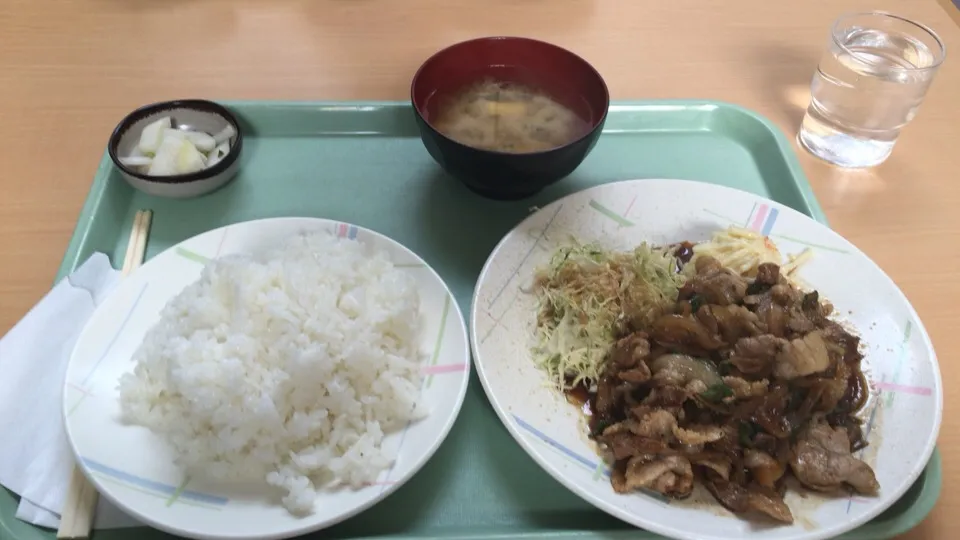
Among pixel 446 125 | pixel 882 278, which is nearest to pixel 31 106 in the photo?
pixel 446 125

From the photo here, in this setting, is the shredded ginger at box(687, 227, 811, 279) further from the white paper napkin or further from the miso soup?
the white paper napkin

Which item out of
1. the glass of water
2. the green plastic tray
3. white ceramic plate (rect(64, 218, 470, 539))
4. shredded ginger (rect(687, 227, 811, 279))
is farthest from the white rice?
the glass of water

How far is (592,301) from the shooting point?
143 cm

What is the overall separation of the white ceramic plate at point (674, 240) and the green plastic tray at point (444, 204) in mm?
82

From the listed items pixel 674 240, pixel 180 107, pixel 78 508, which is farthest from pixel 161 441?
pixel 674 240

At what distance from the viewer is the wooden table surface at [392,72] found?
1.62 metres

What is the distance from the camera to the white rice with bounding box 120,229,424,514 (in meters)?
1.11

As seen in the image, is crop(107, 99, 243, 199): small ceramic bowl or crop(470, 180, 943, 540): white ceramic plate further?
crop(107, 99, 243, 199): small ceramic bowl

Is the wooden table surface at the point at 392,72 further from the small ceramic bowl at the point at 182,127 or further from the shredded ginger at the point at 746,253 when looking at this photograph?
the shredded ginger at the point at 746,253

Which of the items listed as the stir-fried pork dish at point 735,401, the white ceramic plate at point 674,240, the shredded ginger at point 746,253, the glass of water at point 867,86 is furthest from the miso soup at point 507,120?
the glass of water at point 867,86

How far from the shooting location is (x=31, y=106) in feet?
6.36

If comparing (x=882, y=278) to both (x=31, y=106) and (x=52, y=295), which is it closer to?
(x=52, y=295)

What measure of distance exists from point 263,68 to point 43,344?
3.88 ft

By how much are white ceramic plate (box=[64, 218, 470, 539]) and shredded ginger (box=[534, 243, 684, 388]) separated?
21 cm
